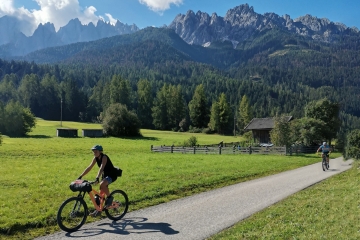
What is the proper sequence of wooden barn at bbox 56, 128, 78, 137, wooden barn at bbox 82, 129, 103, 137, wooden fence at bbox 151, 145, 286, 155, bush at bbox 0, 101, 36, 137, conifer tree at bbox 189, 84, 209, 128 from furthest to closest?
1. conifer tree at bbox 189, 84, 209, 128
2. wooden barn at bbox 82, 129, 103, 137
3. wooden barn at bbox 56, 128, 78, 137
4. bush at bbox 0, 101, 36, 137
5. wooden fence at bbox 151, 145, 286, 155

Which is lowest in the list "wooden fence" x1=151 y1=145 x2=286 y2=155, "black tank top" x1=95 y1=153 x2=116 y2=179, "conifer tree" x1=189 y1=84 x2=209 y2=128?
"wooden fence" x1=151 y1=145 x2=286 y2=155

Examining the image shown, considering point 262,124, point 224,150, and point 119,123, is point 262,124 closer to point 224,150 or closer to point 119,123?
point 224,150

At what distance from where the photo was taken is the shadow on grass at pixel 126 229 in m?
9.33

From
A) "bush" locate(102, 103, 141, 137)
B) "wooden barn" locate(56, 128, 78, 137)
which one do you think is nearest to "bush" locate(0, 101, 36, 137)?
"wooden barn" locate(56, 128, 78, 137)

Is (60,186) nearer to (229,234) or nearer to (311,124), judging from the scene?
(229,234)

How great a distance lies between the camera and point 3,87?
138 meters

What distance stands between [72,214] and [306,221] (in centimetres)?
738

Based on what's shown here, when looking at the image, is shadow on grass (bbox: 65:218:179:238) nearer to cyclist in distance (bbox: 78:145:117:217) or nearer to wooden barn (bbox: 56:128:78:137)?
cyclist in distance (bbox: 78:145:117:217)

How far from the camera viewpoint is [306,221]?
948 cm

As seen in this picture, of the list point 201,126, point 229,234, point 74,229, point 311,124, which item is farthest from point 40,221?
point 201,126

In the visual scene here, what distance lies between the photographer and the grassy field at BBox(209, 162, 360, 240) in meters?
8.33

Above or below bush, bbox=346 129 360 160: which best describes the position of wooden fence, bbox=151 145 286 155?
below

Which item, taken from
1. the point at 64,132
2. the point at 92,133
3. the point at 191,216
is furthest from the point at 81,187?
the point at 92,133

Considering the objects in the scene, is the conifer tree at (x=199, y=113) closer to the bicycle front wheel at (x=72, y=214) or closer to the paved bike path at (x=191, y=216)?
the paved bike path at (x=191, y=216)
